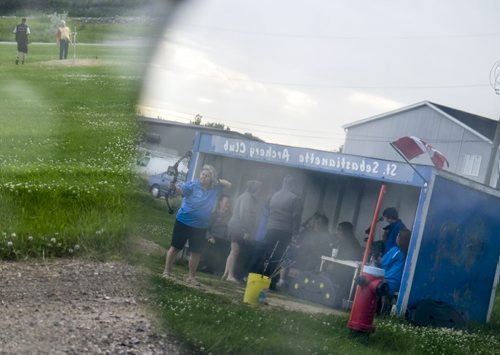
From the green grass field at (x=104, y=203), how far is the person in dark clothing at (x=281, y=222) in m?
0.17

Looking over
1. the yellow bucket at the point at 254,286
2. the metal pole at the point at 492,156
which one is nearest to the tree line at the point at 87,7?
the yellow bucket at the point at 254,286

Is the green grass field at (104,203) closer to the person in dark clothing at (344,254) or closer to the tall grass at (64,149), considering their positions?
the tall grass at (64,149)

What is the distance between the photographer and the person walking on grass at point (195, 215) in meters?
2.29

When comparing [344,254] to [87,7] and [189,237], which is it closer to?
[189,237]

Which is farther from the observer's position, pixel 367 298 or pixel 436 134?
pixel 367 298

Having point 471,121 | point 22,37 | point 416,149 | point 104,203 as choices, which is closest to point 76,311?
point 104,203

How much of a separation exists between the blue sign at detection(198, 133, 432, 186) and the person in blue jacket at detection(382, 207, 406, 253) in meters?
0.08

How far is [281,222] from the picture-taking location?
2213mm

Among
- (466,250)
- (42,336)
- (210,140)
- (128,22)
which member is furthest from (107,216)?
(466,250)

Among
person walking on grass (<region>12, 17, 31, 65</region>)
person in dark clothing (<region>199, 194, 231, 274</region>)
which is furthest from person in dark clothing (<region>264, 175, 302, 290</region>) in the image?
person walking on grass (<region>12, 17, 31, 65</region>)

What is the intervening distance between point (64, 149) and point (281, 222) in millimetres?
5225

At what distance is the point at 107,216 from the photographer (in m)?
4.39

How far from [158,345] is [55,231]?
2748mm

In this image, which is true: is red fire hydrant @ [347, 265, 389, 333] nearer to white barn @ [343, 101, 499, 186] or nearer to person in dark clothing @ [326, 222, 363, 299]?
person in dark clothing @ [326, 222, 363, 299]
